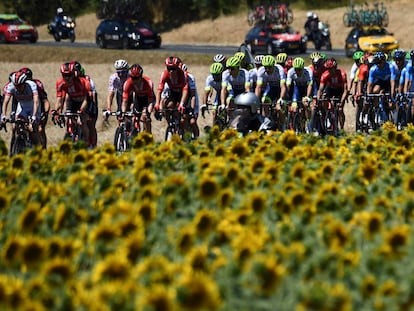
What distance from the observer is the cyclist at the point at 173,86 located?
19.7 m

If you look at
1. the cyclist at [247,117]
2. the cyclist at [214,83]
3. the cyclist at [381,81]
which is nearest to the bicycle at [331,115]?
the cyclist at [381,81]

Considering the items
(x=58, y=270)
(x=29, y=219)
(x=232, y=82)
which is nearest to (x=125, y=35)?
(x=232, y=82)

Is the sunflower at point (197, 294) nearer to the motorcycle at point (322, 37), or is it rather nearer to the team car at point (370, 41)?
the team car at point (370, 41)

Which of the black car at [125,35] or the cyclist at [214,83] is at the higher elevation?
the black car at [125,35]

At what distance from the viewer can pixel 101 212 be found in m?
8.56

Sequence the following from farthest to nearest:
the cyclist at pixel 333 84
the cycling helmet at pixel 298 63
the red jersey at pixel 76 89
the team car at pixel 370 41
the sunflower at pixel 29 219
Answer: the team car at pixel 370 41, the cyclist at pixel 333 84, the cycling helmet at pixel 298 63, the red jersey at pixel 76 89, the sunflower at pixel 29 219

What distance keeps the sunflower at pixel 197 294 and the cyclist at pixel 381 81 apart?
56.2ft

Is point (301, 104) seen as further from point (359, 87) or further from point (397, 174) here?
point (397, 174)

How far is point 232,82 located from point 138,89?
2.17 meters

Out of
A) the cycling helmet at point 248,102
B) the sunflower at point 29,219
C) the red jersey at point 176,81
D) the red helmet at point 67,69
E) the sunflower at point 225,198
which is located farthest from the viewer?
the red jersey at point 176,81

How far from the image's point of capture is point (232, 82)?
20.7 meters

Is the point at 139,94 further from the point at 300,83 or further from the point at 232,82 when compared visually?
the point at 300,83

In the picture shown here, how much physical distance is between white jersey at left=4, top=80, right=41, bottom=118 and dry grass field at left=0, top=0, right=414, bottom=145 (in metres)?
6.17

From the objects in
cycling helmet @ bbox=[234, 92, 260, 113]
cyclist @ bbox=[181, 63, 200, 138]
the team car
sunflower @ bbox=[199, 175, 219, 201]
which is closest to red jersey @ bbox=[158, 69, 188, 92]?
cyclist @ bbox=[181, 63, 200, 138]
